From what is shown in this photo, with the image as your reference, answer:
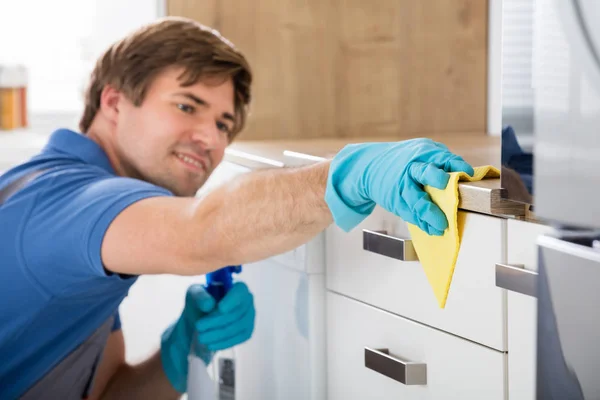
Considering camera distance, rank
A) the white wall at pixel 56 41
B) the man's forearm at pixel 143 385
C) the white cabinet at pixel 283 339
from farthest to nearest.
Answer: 1. the white wall at pixel 56 41
2. the man's forearm at pixel 143 385
3. the white cabinet at pixel 283 339

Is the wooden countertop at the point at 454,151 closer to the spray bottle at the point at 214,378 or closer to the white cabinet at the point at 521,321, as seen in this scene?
the white cabinet at the point at 521,321

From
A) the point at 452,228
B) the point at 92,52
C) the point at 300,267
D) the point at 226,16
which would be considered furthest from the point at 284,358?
the point at 92,52

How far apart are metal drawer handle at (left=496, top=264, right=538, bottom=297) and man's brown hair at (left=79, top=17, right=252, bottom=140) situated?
837 mm

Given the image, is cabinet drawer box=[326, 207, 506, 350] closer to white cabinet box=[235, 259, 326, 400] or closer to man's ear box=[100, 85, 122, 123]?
white cabinet box=[235, 259, 326, 400]

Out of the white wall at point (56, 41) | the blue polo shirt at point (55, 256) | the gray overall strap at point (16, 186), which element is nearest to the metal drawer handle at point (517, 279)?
the blue polo shirt at point (55, 256)

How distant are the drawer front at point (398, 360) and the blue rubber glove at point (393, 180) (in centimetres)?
23

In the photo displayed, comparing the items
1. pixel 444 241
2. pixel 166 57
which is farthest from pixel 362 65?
pixel 444 241

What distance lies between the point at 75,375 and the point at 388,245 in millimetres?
684

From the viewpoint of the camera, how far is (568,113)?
2.26ft

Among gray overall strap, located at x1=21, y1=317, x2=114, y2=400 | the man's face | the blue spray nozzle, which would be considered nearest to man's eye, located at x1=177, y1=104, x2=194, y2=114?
the man's face

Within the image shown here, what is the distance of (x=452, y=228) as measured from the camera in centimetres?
91

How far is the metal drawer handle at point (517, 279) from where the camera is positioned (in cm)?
93

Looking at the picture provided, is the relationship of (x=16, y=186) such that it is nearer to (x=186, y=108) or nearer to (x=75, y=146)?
(x=75, y=146)

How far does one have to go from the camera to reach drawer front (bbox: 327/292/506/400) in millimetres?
1065
